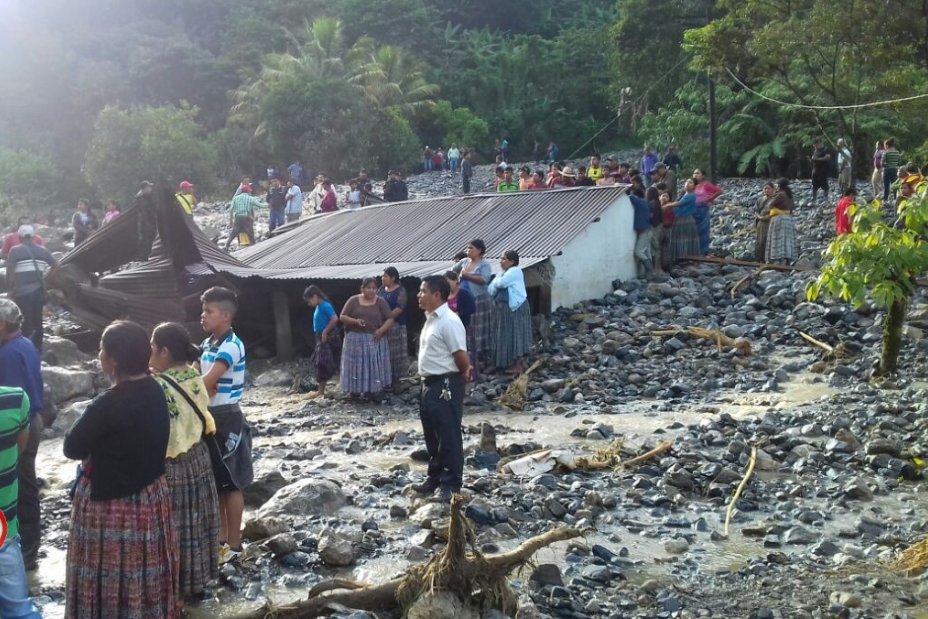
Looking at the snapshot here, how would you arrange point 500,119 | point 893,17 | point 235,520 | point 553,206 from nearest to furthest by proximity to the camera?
point 235,520 < point 553,206 < point 893,17 < point 500,119

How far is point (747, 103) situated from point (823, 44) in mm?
11547

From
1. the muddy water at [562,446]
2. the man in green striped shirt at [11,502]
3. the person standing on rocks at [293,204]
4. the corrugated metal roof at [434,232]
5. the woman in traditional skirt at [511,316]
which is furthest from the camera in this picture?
the person standing on rocks at [293,204]

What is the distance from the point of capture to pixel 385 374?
11250mm

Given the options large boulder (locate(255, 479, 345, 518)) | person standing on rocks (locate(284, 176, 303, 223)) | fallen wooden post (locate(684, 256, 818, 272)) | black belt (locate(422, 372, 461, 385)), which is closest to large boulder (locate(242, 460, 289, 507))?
large boulder (locate(255, 479, 345, 518))

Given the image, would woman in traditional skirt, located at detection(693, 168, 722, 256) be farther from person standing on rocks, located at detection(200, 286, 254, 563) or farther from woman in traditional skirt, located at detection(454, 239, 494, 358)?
person standing on rocks, located at detection(200, 286, 254, 563)

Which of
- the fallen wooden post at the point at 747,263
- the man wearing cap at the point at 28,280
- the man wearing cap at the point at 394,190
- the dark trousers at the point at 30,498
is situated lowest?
the dark trousers at the point at 30,498

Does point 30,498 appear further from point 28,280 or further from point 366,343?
point 28,280

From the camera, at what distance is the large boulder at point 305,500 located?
6.66 metres

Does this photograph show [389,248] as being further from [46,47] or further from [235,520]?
[46,47]

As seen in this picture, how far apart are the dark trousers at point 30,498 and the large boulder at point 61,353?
27.5 feet

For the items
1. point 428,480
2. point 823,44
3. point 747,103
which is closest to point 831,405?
point 428,480

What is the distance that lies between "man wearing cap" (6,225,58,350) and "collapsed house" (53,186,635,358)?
185 centimetres

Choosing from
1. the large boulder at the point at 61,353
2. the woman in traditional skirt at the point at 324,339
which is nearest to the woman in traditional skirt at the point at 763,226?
the woman in traditional skirt at the point at 324,339

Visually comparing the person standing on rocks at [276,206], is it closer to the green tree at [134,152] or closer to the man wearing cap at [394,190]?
the man wearing cap at [394,190]
